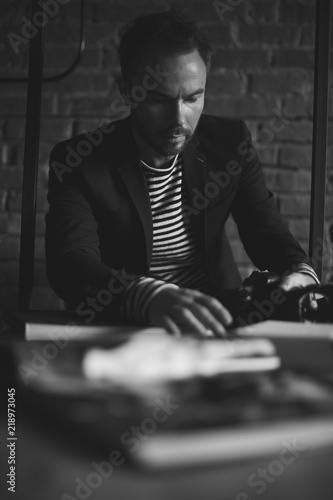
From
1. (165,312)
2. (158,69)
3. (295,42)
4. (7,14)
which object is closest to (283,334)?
(165,312)

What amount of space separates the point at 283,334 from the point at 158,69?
2.30ft

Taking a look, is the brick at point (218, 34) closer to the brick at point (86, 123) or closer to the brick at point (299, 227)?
the brick at point (86, 123)

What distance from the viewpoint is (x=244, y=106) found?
1913 mm

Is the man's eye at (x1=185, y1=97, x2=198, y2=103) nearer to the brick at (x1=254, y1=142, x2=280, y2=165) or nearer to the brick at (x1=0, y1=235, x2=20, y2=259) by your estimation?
the brick at (x1=254, y1=142, x2=280, y2=165)

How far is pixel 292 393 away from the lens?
39cm

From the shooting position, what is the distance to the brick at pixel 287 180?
6.35 ft

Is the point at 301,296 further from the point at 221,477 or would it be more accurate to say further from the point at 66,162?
the point at 66,162

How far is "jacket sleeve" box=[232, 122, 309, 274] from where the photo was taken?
123cm

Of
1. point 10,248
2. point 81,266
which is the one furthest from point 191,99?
point 10,248

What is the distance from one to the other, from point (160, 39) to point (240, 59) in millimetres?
842

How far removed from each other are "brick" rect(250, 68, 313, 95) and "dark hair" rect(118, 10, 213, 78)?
0.69m

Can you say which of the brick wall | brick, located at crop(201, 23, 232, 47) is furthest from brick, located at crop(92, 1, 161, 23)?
brick, located at crop(201, 23, 232, 47)

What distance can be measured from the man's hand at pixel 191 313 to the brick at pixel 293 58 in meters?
1.46

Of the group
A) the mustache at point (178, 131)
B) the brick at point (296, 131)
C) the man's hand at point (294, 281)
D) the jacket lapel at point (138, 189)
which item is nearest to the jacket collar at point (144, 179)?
the jacket lapel at point (138, 189)
